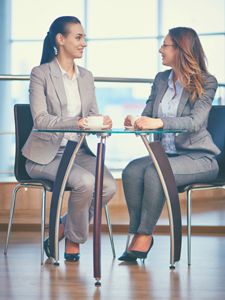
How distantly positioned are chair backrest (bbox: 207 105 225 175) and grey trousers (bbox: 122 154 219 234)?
4.9 inches

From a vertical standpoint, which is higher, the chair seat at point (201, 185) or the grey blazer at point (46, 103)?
the grey blazer at point (46, 103)

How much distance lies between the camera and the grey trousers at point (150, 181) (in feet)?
12.5

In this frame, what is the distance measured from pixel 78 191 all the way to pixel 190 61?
2.48 ft

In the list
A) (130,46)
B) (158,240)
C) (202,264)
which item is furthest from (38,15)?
(202,264)

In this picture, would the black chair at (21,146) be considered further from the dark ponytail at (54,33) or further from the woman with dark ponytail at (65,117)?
the dark ponytail at (54,33)

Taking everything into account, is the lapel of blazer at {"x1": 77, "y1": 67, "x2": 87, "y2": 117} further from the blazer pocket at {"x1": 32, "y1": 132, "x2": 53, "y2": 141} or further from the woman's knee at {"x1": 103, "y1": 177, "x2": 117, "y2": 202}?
the woman's knee at {"x1": 103, "y1": 177, "x2": 117, "y2": 202}

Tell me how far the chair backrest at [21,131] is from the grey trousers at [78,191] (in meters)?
0.12

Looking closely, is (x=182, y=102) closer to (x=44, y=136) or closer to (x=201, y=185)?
(x=201, y=185)

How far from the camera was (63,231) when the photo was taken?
4074 mm

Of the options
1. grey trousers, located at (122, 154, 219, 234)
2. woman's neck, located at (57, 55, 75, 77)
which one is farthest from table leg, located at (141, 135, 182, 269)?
woman's neck, located at (57, 55, 75, 77)

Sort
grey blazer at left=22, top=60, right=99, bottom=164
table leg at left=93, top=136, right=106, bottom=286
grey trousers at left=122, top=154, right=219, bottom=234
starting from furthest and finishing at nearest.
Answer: grey blazer at left=22, top=60, right=99, bottom=164 → grey trousers at left=122, top=154, right=219, bottom=234 → table leg at left=93, top=136, right=106, bottom=286

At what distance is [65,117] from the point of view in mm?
3850

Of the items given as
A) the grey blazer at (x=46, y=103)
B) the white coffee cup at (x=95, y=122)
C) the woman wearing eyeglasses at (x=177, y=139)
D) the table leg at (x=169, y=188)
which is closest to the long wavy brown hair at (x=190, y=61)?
the woman wearing eyeglasses at (x=177, y=139)

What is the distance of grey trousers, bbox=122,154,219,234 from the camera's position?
3.81 meters
